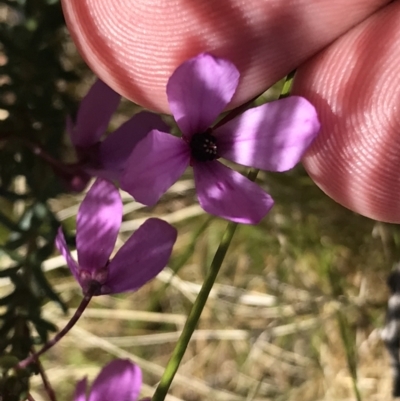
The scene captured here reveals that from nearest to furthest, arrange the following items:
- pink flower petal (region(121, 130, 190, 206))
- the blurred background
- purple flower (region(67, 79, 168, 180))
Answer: pink flower petal (region(121, 130, 190, 206))
purple flower (region(67, 79, 168, 180))
the blurred background

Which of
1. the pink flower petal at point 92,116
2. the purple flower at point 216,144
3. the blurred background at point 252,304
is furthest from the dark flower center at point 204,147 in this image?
the blurred background at point 252,304

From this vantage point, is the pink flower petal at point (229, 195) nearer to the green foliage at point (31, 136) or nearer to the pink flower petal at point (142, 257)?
the pink flower petal at point (142, 257)

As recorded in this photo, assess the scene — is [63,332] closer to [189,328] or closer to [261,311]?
[189,328]

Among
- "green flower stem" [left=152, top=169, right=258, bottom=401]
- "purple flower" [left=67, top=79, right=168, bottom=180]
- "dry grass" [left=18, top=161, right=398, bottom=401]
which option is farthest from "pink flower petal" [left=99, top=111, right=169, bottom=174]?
"dry grass" [left=18, top=161, right=398, bottom=401]

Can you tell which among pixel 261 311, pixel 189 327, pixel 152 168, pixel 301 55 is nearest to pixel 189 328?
pixel 189 327

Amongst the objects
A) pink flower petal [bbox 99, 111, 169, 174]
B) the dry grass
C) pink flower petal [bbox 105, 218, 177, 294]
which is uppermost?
pink flower petal [bbox 99, 111, 169, 174]

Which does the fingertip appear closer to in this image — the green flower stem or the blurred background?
the green flower stem

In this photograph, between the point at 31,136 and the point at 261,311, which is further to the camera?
the point at 261,311
